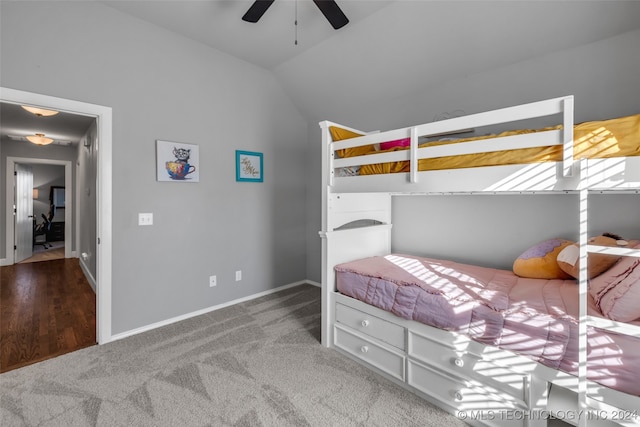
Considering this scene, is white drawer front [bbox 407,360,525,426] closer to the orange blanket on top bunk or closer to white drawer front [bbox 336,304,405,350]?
white drawer front [bbox 336,304,405,350]

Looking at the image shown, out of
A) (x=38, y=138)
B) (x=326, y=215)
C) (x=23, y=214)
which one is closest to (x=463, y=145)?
(x=326, y=215)

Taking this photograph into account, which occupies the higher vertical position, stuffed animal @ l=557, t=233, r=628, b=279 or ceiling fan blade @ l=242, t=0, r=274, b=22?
ceiling fan blade @ l=242, t=0, r=274, b=22

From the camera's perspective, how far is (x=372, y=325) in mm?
2039

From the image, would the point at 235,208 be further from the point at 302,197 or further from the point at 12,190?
the point at 12,190

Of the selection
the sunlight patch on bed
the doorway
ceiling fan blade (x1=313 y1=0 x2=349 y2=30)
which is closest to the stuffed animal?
the sunlight patch on bed

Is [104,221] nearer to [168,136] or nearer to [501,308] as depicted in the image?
[168,136]

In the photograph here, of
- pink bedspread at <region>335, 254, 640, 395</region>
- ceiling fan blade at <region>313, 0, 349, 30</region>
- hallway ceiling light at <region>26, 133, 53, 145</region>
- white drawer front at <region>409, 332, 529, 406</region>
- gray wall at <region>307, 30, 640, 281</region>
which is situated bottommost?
white drawer front at <region>409, 332, 529, 406</region>

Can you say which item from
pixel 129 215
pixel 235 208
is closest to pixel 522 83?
pixel 235 208

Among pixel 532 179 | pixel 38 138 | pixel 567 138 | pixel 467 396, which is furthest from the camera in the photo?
pixel 38 138

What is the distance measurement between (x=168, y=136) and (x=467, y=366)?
3039 mm

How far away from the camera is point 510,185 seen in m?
1.50

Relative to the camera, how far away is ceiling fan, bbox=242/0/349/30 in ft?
6.17

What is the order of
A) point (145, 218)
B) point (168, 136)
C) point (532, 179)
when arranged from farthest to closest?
1. point (168, 136)
2. point (145, 218)
3. point (532, 179)

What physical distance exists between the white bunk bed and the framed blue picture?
1.33 metres
